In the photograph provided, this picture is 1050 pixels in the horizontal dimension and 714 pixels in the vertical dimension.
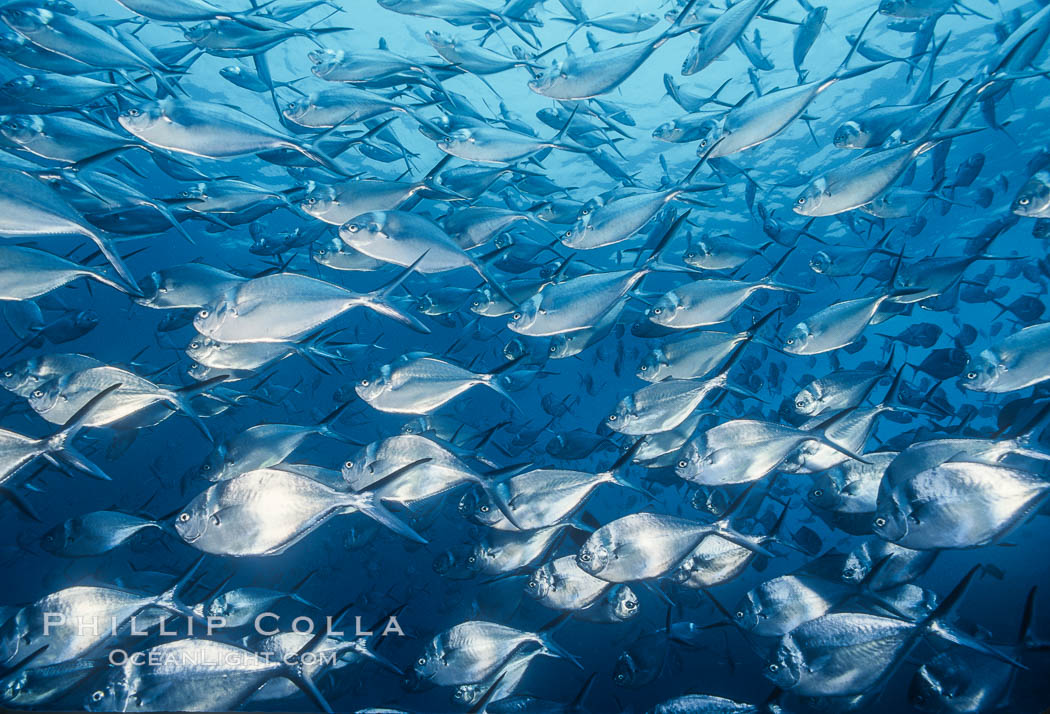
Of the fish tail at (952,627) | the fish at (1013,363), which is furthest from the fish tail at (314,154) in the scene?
the fish at (1013,363)

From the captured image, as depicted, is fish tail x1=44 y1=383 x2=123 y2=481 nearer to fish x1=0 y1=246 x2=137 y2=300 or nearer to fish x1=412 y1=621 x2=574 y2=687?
fish x1=0 y1=246 x2=137 y2=300

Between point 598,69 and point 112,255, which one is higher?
point 598,69

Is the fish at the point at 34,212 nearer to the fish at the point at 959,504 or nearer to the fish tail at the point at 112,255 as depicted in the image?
the fish tail at the point at 112,255

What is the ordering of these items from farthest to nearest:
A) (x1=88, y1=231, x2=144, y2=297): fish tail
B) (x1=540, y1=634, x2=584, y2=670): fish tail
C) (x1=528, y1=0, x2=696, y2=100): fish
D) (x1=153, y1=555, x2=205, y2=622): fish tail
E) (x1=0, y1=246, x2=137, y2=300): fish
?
(x1=528, y1=0, x2=696, y2=100): fish < (x1=540, y1=634, x2=584, y2=670): fish tail < (x1=0, y1=246, x2=137, y2=300): fish < (x1=88, y1=231, x2=144, y2=297): fish tail < (x1=153, y1=555, x2=205, y2=622): fish tail

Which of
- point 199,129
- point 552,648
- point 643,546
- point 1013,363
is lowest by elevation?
point 552,648

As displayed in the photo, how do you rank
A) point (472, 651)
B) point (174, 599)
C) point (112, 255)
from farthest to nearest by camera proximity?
point (472, 651) < point (112, 255) < point (174, 599)

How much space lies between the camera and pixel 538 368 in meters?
6.54

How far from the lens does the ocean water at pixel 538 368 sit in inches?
195

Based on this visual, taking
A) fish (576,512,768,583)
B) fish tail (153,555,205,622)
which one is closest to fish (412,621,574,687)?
fish (576,512,768,583)

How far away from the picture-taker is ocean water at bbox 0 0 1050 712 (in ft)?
16.3

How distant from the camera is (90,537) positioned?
12.6ft

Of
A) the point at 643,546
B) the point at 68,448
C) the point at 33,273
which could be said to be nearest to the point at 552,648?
the point at 643,546

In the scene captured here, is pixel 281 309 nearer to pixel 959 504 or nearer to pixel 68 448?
pixel 68 448

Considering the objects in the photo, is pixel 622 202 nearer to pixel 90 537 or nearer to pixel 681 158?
pixel 90 537
